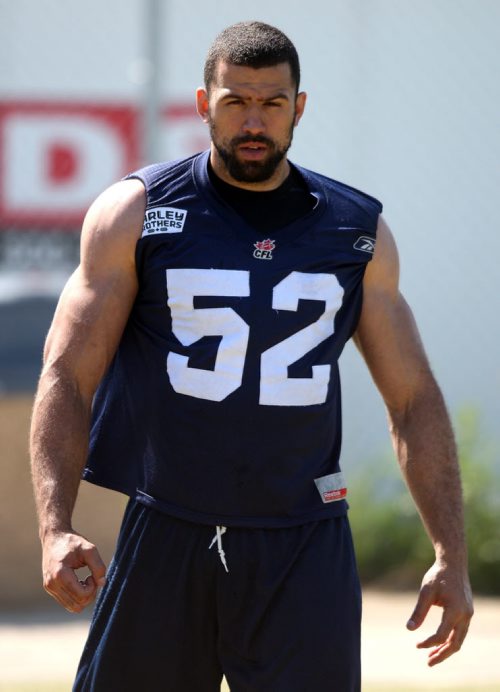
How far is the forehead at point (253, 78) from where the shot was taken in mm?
3461

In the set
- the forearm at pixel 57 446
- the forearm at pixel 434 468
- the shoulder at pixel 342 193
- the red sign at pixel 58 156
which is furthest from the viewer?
the red sign at pixel 58 156

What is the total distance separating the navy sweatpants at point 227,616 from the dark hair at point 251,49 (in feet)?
3.55

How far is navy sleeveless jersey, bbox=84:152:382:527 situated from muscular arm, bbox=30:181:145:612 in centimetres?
5

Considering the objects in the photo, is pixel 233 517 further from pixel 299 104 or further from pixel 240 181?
pixel 299 104

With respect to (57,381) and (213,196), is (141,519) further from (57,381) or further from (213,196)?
(213,196)

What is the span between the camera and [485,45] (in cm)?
912

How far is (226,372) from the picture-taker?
11.1ft

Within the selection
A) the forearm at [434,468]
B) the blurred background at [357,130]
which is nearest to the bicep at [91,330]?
the forearm at [434,468]

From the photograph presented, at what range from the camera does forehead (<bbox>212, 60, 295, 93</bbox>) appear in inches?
136

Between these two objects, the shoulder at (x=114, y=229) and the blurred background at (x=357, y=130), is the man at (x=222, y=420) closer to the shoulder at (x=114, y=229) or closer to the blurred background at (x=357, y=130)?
the shoulder at (x=114, y=229)

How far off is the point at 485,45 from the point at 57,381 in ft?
20.8

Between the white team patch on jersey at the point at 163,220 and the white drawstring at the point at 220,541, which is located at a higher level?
the white team patch on jersey at the point at 163,220

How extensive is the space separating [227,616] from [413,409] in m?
0.72

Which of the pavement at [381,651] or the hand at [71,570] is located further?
the pavement at [381,651]
